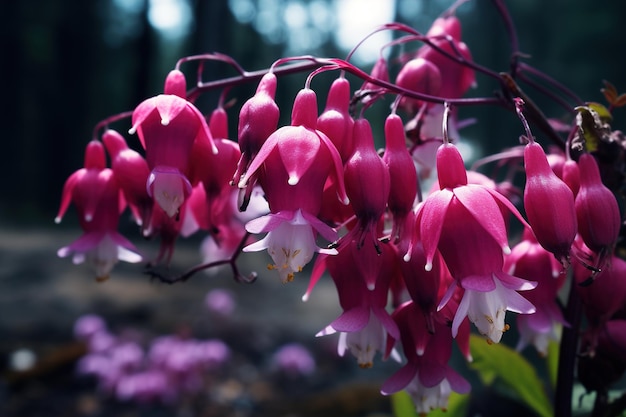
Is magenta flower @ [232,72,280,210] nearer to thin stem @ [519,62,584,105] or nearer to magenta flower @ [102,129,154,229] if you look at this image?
magenta flower @ [102,129,154,229]

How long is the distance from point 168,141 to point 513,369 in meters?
0.97

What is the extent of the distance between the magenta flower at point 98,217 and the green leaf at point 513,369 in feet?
2.58

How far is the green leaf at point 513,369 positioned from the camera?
4.13 ft

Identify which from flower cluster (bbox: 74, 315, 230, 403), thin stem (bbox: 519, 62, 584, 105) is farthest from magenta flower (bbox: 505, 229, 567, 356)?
flower cluster (bbox: 74, 315, 230, 403)

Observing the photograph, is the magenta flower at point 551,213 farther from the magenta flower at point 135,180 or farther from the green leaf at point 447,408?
the green leaf at point 447,408

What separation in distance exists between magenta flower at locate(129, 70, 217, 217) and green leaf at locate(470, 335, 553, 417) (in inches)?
31.7

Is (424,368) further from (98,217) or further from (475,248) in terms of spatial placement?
(98,217)

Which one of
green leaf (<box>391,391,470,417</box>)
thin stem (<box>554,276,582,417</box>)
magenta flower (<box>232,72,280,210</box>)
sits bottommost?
green leaf (<box>391,391,470,417</box>)

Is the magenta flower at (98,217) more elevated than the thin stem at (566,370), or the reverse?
the magenta flower at (98,217)

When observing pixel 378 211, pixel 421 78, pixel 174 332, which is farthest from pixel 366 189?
pixel 174 332

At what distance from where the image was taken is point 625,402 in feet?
3.00

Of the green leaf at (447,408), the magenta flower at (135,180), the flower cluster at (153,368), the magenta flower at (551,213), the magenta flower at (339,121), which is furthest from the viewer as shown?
the flower cluster at (153,368)

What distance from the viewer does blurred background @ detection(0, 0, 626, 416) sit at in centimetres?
449

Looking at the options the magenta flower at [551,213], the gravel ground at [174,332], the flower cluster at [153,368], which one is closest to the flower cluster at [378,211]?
the magenta flower at [551,213]
